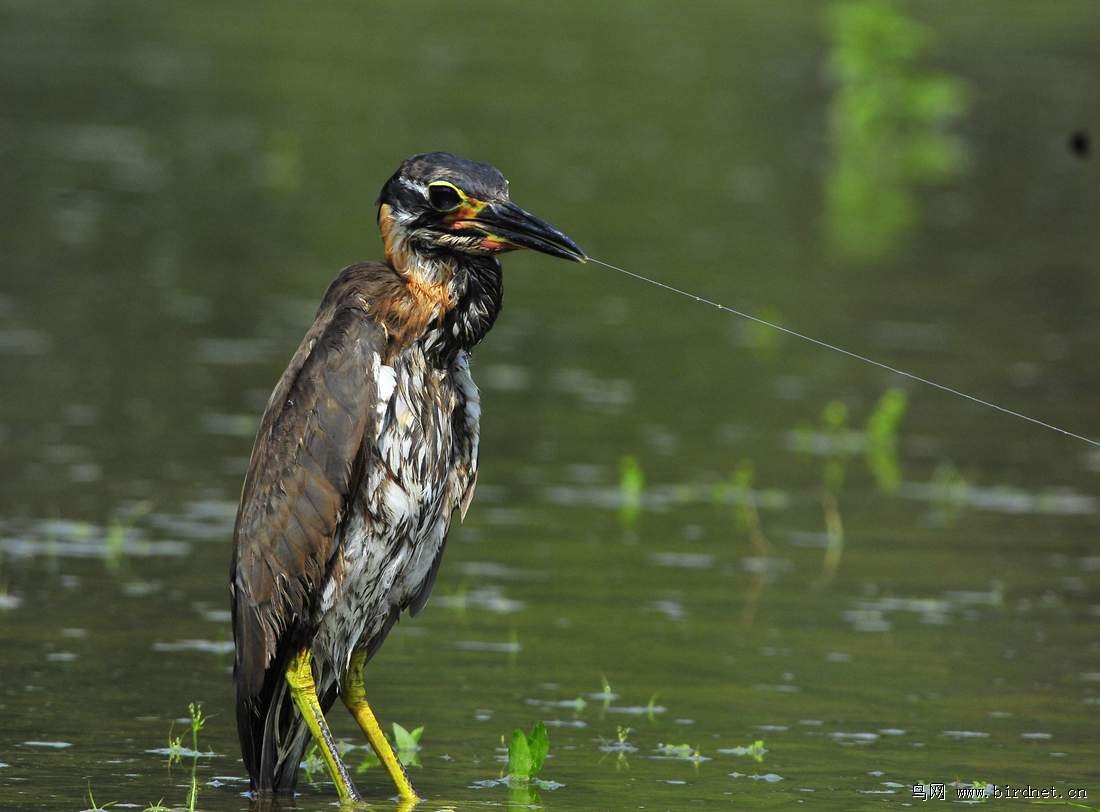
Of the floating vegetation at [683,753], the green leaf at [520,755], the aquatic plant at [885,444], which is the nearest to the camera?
the green leaf at [520,755]

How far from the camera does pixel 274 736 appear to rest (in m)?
7.54

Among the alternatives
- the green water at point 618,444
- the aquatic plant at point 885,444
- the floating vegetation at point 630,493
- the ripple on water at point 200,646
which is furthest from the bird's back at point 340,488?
the aquatic plant at point 885,444

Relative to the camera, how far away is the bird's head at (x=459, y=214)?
7328 mm

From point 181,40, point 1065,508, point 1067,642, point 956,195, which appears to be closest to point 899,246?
point 956,195

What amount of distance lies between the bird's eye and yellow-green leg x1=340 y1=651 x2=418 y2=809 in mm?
1458

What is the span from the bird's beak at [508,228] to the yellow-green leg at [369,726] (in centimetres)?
141

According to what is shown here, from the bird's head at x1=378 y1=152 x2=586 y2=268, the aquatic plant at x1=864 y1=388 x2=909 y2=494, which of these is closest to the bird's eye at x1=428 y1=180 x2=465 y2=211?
the bird's head at x1=378 y1=152 x2=586 y2=268

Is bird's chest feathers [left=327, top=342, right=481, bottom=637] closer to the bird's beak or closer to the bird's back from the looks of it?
the bird's back

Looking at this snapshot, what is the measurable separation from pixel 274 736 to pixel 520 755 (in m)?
0.79

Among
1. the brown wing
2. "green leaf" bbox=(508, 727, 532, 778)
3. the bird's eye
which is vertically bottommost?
"green leaf" bbox=(508, 727, 532, 778)

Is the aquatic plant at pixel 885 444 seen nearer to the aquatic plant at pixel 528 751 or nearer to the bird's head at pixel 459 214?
the aquatic plant at pixel 528 751

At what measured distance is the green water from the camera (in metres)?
8.54

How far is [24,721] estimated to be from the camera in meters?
8.23

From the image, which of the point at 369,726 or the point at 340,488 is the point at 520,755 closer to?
the point at 369,726
